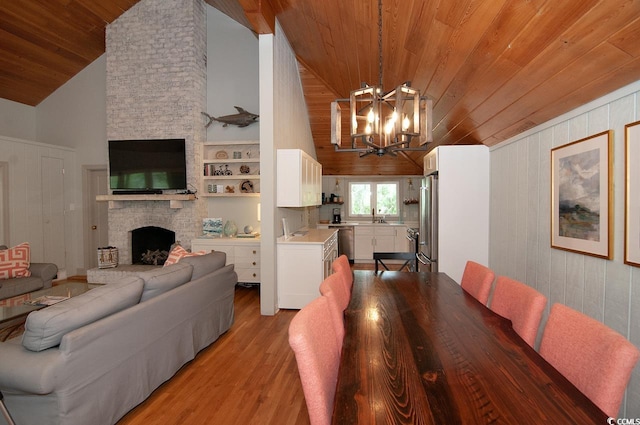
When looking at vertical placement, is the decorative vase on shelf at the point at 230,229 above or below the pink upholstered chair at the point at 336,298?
above

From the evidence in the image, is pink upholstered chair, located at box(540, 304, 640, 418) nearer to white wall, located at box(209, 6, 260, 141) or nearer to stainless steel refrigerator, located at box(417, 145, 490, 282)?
stainless steel refrigerator, located at box(417, 145, 490, 282)

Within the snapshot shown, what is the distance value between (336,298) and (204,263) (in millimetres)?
1707

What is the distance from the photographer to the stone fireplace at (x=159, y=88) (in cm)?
558

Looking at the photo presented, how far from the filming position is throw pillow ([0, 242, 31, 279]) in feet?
13.8

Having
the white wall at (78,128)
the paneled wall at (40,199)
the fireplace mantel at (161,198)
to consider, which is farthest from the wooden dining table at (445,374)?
the white wall at (78,128)

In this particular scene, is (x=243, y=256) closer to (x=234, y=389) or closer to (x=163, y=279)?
(x=163, y=279)

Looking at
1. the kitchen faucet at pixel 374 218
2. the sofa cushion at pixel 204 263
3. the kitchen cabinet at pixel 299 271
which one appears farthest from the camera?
the kitchen faucet at pixel 374 218

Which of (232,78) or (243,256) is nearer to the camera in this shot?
(243,256)

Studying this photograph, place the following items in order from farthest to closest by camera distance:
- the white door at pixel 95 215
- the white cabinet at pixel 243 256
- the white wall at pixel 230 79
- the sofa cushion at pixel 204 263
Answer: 1. the white door at pixel 95 215
2. the white wall at pixel 230 79
3. the white cabinet at pixel 243 256
4. the sofa cushion at pixel 204 263

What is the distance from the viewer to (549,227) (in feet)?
9.43

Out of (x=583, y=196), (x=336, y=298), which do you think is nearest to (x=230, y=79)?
(x=336, y=298)

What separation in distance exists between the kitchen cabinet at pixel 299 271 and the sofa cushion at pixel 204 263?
92 cm

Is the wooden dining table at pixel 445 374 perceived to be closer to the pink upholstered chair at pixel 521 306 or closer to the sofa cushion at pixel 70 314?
the pink upholstered chair at pixel 521 306

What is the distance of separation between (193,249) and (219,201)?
0.98m
